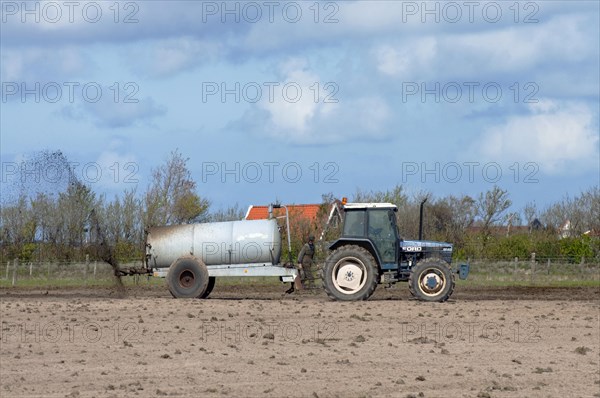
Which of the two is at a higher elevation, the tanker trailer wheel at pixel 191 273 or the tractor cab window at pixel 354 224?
the tractor cab window at pixel 354 224

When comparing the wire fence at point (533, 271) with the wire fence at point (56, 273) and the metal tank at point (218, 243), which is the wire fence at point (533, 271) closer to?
the metal tank at point (218, 243)

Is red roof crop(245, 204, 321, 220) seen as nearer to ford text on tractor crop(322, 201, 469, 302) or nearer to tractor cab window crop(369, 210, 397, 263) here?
ford text on tractor crop(322, 201, 469, 302)

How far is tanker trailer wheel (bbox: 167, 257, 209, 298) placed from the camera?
26484mm

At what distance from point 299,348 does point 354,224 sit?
904 cm

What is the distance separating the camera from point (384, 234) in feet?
81.7

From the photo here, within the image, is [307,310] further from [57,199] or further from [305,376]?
[57,199]

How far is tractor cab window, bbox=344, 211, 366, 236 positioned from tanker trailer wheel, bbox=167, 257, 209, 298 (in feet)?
13.0

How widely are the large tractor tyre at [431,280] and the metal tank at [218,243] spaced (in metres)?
3.88

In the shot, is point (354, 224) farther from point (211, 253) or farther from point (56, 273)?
point (56, 273)

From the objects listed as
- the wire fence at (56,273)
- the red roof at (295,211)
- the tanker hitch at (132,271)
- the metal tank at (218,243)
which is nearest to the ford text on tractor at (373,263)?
the metal tank at (218,243)

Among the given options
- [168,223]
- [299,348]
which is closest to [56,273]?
[168,223]

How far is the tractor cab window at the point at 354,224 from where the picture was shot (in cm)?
2490

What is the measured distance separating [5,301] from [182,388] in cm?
1416

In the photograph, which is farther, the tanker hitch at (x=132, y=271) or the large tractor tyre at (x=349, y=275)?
the tanker hitch at (x=132, y=271)
